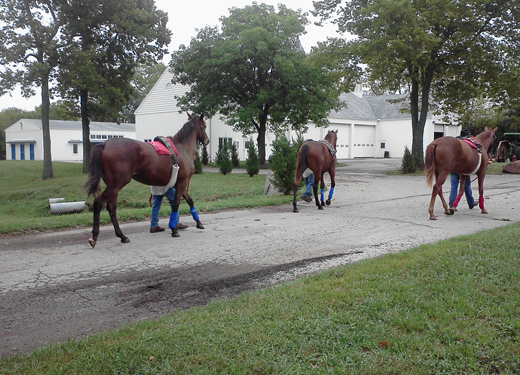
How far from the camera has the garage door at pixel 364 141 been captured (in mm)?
47875

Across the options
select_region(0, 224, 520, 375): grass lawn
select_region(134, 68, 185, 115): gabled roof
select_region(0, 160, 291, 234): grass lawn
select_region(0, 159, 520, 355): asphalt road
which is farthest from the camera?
select_region(134, 68, 185, 115): gabled roof

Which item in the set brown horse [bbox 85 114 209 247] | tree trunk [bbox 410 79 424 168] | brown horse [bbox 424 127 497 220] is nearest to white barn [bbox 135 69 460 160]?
tree trunk [bbox 410 79 424 168]

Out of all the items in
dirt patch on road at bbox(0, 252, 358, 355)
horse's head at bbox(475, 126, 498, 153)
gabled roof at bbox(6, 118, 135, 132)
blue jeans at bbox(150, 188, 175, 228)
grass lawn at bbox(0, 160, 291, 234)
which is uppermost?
gabled roof at bbox(6, 118, 135, 132)

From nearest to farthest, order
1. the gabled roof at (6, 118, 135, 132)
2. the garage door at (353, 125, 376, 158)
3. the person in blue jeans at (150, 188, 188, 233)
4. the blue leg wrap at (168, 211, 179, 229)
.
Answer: the blue leg wrap at (168, 211, 179, 229) < the person in blue jeans at (150, 188, 188, 233) < the garage door at (353, 125, 376, 158) < the gabled roof at (6, 118, 135, 132)

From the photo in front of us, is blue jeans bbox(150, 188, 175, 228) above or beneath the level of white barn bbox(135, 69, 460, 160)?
beneath

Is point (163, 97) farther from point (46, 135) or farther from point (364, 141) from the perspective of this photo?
point (364, 141)

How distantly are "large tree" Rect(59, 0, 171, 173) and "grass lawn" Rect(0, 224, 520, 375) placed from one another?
24757 millimetres

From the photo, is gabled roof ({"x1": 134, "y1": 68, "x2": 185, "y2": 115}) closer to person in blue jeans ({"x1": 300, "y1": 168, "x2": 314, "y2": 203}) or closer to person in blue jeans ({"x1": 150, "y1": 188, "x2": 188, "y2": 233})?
person in blue jeans ({"x1": 300, "y1": 168, "x2": 314, "y2": 203})

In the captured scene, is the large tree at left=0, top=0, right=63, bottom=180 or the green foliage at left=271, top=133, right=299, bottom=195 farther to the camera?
the large tree at left=0, top=0, right=63, bottom=180

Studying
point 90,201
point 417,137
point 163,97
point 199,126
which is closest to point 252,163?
point 90,201

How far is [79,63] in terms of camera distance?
25.8m

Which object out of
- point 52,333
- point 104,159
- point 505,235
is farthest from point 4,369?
point 505,235

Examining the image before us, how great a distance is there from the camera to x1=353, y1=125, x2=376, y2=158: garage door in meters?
47.9

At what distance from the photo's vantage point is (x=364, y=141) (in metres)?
48.9
